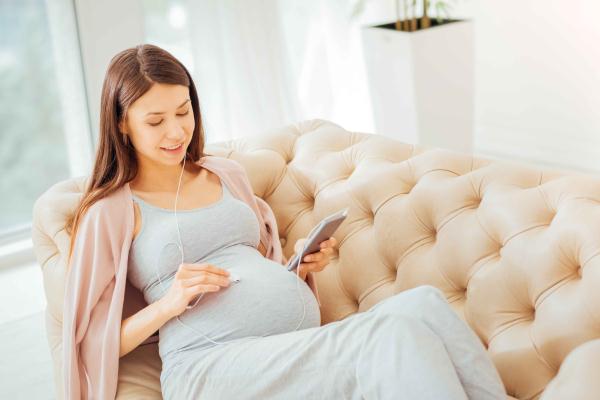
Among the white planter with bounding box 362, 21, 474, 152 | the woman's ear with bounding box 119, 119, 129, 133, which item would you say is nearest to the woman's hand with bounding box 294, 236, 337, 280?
the woman's ear with bounding box 119, 119, 129, 133

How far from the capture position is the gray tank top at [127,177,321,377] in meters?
1.84

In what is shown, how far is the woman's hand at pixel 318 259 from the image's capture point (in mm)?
1919

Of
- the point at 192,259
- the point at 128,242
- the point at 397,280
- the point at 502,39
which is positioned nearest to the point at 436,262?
the point at 397,280

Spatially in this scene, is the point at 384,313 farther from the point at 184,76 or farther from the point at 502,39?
the point at 502,39

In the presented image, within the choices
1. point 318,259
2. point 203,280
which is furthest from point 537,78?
point 203,280

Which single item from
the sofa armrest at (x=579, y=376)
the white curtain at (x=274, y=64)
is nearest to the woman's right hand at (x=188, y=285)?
the sofa armrest at (x=579, y=376)

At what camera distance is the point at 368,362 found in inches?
63.0

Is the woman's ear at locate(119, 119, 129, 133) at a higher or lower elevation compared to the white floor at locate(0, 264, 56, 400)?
higher

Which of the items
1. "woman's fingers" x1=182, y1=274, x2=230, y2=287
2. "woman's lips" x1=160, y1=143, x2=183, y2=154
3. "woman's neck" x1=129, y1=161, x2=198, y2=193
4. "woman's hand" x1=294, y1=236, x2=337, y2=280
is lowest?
"woman's hand" x1=294, y1=236, x2=337, y2=280

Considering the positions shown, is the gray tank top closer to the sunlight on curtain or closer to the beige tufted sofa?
the beige tufted sofa

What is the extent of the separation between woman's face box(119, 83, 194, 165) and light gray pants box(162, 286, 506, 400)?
437 mm

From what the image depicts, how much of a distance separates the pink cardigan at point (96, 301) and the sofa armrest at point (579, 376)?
0.84 metres

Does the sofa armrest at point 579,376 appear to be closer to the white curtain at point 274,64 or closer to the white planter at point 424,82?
the white planter at point 424,82

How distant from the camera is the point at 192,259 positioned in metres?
1.94
